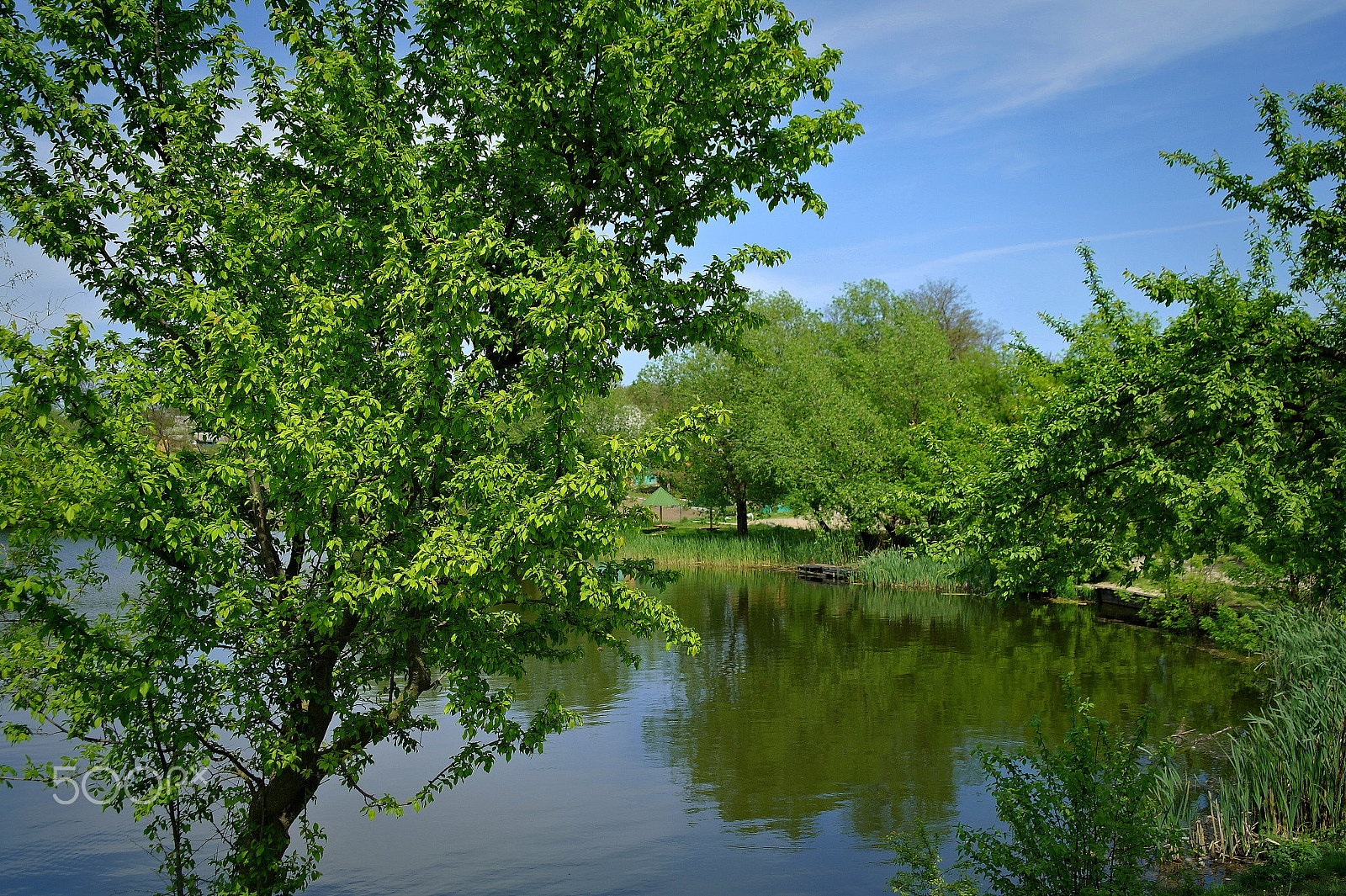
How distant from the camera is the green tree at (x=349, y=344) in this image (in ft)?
22.6

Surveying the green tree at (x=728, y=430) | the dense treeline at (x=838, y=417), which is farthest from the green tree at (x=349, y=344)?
the green tree at (x=728, y=430)

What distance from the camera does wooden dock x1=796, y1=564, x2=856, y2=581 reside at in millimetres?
37656

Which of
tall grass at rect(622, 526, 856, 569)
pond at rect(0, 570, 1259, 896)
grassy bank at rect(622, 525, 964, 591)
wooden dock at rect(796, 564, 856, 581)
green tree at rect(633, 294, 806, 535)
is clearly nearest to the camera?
pond at rect(0, 570, 1259, 896)

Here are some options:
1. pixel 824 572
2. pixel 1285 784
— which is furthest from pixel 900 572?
pixel 1285 784

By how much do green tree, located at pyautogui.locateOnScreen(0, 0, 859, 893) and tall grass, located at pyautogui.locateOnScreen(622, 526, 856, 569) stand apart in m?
32.3

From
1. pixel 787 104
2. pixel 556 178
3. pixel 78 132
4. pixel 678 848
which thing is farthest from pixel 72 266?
pixel 678 848

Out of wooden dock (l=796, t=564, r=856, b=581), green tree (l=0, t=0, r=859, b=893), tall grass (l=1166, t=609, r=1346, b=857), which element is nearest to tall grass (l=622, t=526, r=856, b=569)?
wooden dock (l=796, t=564, r=856, b=581)

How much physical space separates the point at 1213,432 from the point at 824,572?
2865 cm

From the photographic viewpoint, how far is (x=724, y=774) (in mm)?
15156

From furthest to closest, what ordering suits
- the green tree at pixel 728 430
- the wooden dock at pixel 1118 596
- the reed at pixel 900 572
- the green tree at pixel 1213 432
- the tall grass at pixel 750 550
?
the green tree at pixel 728 430, the tall grass at pixel 750 550, the reed at pixel 900 572, the wooden dock at pixel 1118 596, the green tree at pixel 1213 432

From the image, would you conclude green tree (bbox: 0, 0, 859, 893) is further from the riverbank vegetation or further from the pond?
the pond

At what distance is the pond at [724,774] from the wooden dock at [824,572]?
11.2 metres

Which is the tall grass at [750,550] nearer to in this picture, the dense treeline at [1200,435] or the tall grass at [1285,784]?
the dense treeline at [1200,435]

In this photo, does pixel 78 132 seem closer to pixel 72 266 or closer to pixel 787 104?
pixel 72 266
